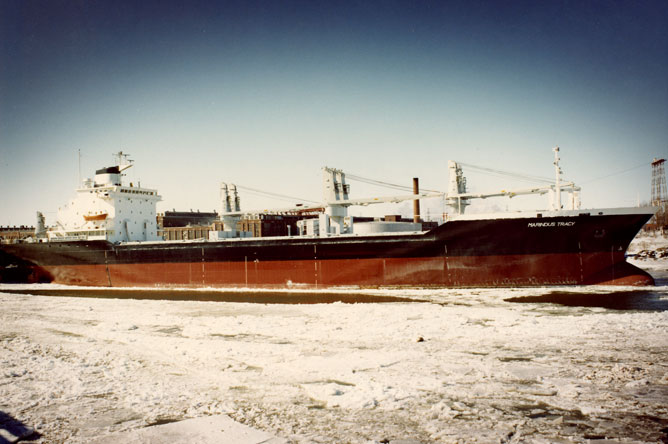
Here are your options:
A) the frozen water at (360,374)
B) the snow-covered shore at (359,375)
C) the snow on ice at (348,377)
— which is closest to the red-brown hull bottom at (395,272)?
the frozen water at (360,374)

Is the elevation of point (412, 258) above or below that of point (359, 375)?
above

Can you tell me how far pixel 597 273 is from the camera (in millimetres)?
16578

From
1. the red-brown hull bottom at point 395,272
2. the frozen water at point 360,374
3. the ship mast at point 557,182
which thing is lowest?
the frozen water at point 360,374

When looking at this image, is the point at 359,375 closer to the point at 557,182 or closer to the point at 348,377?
the point at 348,377

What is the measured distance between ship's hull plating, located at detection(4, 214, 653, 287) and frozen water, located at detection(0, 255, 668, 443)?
4372 millimetres

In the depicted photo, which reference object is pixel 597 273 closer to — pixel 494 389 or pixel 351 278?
pixel 351 278

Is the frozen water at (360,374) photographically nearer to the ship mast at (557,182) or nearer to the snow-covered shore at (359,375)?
the snow-covered shore at (359,375)

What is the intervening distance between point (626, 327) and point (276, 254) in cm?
1417

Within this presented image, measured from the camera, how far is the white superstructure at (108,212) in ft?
81.4

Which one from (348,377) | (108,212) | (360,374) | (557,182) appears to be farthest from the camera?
(108,212)

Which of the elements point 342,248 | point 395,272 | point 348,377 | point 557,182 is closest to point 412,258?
point 395,272

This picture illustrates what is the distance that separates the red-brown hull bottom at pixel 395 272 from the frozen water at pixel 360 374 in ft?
14.1

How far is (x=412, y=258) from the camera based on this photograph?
18.2 m

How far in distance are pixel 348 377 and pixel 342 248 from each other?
501 inches
